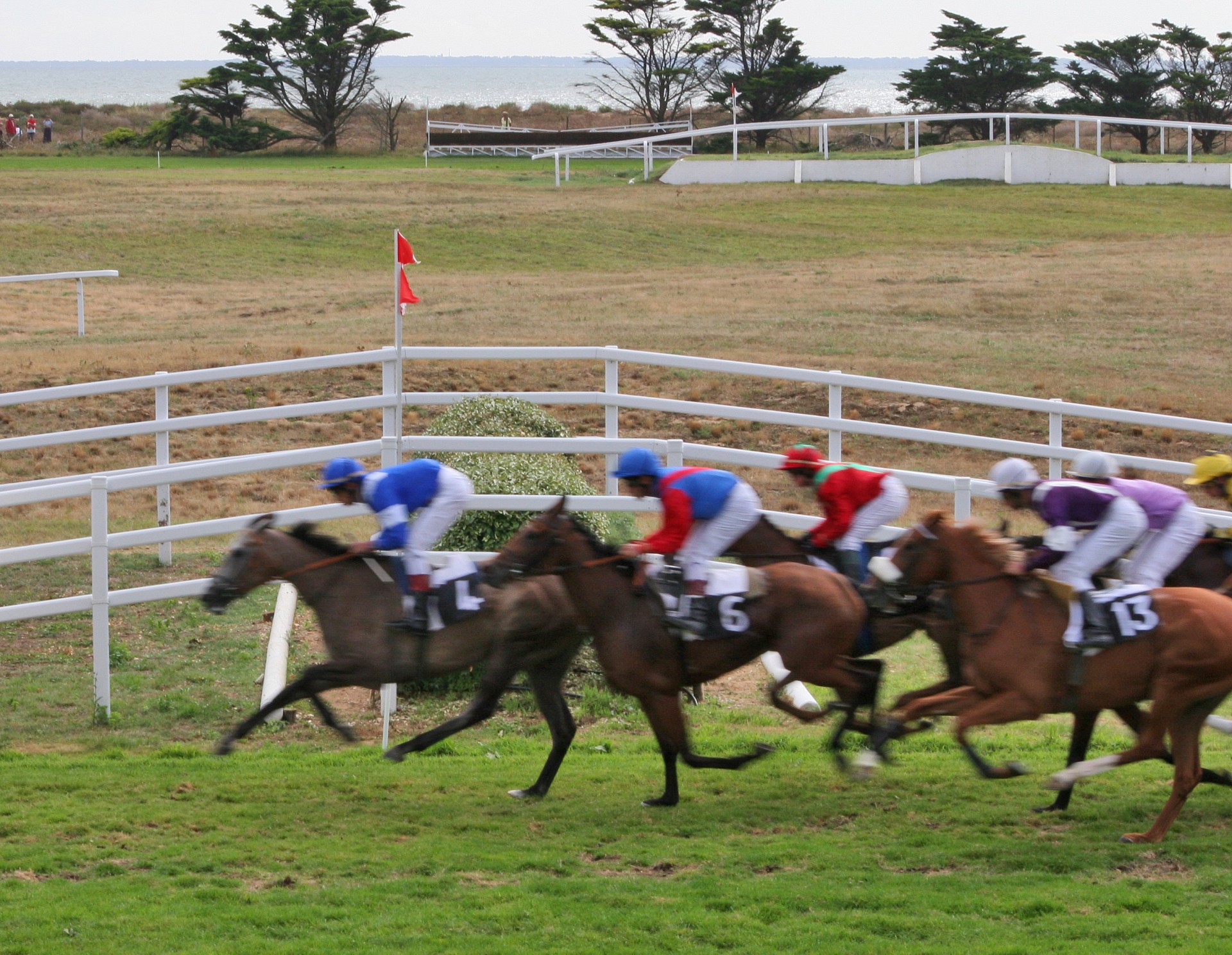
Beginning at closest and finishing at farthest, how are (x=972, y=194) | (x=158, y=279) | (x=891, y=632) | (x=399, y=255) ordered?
(x=891, y=632), (x=399, y=255), (x=158, y=279), (x=972, y=194)

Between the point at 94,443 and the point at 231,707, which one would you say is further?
the point at 94,443

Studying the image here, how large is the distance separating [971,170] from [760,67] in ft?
66.5

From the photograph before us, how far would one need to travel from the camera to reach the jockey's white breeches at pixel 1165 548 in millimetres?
7027

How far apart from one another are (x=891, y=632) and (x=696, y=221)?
23303mm

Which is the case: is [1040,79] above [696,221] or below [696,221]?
above

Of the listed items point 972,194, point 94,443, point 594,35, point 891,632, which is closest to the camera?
point 891,632

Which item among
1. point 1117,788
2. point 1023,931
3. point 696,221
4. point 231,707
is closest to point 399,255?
point 231,707

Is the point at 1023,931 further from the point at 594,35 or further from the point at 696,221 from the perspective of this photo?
the point at 594,35

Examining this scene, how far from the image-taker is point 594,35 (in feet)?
182

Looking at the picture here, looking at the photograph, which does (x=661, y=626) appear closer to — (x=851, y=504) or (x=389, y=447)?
(x=851, y=504)

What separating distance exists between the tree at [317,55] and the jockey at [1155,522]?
1776 inches

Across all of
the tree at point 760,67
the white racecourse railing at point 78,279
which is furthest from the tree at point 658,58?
the white racecourse railing at point 78,279

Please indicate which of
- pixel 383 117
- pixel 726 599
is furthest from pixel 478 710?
pixel 383 117

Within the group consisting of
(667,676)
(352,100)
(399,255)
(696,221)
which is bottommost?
(667,676)
